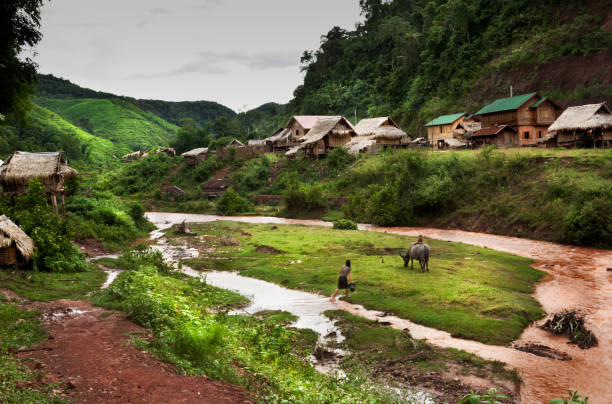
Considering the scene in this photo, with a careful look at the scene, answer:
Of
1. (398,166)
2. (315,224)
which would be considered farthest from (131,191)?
(398,166)

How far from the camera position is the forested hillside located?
49375 millimetres

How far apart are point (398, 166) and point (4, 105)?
30.1 meters

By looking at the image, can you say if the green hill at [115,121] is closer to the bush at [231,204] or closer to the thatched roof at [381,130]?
the bush at [231,204]

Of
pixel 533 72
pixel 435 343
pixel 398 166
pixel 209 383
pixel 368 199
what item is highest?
pixel 533 72

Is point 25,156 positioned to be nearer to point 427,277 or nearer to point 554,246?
point 427,277

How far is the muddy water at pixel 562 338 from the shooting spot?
980cm

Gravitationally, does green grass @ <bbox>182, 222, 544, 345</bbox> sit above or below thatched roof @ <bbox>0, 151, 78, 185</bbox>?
below

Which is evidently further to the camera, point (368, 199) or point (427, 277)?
point (368, 199)

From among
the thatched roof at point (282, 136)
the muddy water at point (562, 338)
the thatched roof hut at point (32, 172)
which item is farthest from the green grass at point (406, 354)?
the thatched roof at point (282, 136)

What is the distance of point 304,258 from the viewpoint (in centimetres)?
2317

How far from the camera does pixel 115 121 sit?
13038 centimetres

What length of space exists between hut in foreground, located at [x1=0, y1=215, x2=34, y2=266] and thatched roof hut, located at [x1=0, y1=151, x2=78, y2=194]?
12638 millimetres

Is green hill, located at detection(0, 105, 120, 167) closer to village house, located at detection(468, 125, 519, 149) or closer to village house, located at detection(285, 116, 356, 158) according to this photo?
village house, located at detection(285, 116, 356, 158)

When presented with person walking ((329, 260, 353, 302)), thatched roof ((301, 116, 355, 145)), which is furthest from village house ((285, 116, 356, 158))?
person walking ((329, 260, 353, 302))
